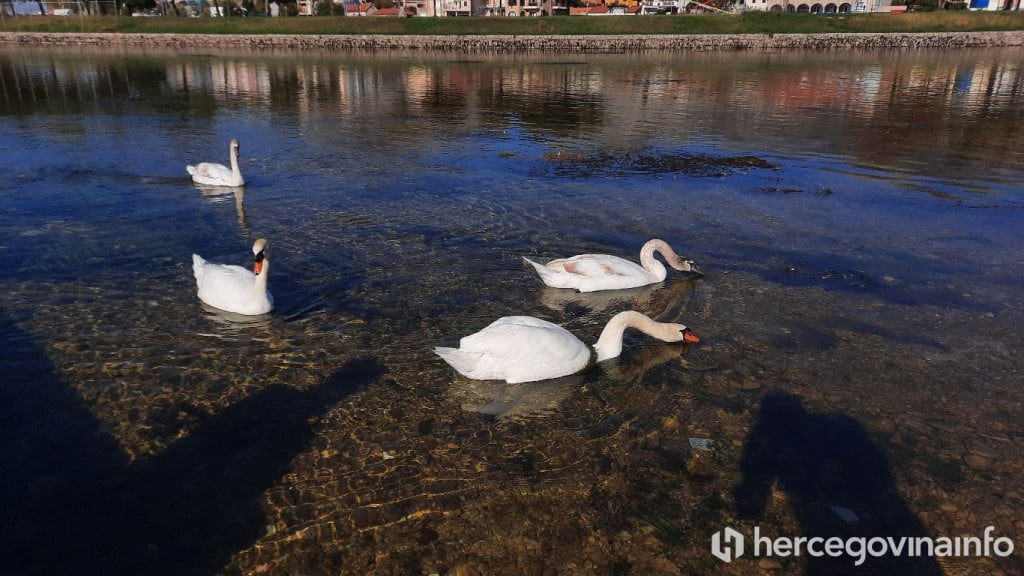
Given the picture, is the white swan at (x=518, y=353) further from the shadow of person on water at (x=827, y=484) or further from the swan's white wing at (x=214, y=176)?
the swan's white wing at (x=214, y=176)

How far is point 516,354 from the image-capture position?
7152 mm

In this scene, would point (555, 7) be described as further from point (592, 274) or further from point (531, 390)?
point (531, 390)

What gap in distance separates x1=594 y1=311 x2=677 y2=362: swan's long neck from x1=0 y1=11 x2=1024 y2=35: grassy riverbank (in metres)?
83.0

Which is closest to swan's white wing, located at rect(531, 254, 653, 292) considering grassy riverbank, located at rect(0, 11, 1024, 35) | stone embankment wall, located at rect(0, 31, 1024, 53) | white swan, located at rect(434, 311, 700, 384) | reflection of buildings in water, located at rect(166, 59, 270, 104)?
white swan, located at rect(434, 311, 700, 384)

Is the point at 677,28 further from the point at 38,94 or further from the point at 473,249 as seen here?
the point at 473,249

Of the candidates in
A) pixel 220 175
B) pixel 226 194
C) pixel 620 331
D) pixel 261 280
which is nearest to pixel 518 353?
pixel 620 331

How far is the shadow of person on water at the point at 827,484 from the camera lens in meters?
5.16

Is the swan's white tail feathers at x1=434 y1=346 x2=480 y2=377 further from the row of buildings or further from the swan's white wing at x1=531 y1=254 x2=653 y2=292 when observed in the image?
the row of buildings

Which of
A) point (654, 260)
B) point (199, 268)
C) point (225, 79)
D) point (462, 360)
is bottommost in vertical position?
point (462, 360)

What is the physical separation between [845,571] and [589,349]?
3.40 m

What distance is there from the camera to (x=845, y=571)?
16.6 feet

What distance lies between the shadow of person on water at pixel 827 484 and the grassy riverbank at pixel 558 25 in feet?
278

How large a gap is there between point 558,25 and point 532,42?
13.0 meters

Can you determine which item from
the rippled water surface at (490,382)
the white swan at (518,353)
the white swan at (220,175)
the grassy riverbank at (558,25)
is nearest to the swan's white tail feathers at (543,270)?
the rippled water surface at (490,382)
